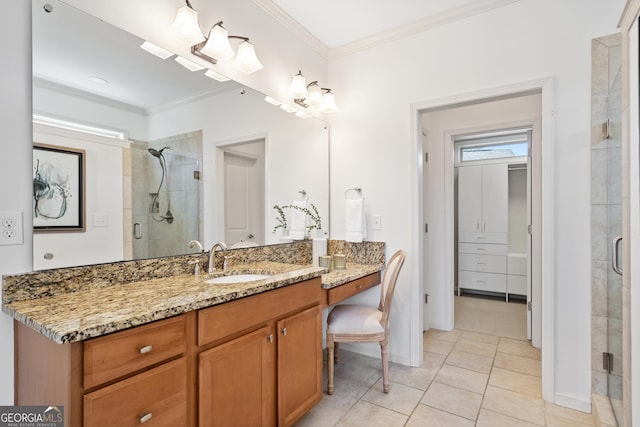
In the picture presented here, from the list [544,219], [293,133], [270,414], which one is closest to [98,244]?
[270,414]

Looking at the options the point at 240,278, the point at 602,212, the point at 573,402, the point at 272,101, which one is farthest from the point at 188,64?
the point at 573,402

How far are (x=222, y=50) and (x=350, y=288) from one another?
5.69 ft

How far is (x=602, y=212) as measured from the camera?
193 cm

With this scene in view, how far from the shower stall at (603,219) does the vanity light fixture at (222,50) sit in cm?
210

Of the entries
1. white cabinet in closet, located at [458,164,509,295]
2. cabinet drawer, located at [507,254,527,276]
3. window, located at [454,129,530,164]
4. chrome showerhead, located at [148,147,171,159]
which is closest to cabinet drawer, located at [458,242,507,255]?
white cabinet in closet, located at [458,164,509,295]

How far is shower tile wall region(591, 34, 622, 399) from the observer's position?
6.05 ft

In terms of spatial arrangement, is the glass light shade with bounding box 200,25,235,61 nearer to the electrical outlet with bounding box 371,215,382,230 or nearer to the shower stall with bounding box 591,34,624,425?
the electrical outlet with bounding box 371,215,382,230

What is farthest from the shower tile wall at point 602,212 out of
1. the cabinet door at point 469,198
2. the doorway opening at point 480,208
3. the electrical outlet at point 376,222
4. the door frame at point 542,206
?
the cabinet door at point 469,198

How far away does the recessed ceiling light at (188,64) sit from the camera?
5.92ft

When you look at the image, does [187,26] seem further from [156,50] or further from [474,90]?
[474,90]

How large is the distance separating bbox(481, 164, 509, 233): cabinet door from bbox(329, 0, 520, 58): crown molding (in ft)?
8.80

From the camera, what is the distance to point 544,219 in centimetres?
210

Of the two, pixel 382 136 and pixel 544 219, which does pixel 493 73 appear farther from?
pixel 544 219

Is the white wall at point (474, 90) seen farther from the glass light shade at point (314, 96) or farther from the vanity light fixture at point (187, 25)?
the vanity light fixture at point (187, 25)
